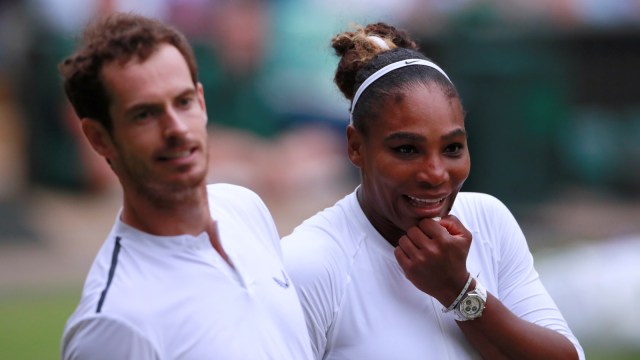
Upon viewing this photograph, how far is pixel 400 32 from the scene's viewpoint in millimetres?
3486

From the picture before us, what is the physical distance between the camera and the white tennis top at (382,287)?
3135 millimetres

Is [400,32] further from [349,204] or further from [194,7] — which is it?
[194,7]

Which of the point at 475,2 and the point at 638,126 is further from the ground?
the point at 475,2

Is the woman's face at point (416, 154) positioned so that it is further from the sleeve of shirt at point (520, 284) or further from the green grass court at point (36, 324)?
the green grass court at point (36, 324)

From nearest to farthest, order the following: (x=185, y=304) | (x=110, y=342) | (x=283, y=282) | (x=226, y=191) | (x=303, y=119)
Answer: (x=110, y=342) → (x=185, y=304) → (x=283, y=282) → (x=226, y=191) → (x=303, y=119)

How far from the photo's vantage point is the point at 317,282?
317 cm

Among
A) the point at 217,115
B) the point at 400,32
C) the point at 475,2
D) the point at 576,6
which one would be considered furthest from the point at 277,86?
the point at 400,32

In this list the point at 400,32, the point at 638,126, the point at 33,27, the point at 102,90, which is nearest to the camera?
the point at 102,90

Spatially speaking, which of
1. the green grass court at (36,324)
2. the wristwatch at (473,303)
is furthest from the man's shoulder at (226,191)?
the green grass court at (36,324)

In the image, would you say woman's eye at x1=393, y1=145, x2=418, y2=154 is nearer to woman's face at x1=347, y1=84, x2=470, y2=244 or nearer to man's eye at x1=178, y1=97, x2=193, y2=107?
woman's face at x1=347, y1=84, x2=470, y2=244

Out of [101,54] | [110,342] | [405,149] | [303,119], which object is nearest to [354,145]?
[405,149]

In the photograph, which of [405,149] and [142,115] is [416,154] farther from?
[142,115]

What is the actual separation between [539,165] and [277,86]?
3156mm

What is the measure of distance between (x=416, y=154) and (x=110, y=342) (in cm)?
98
